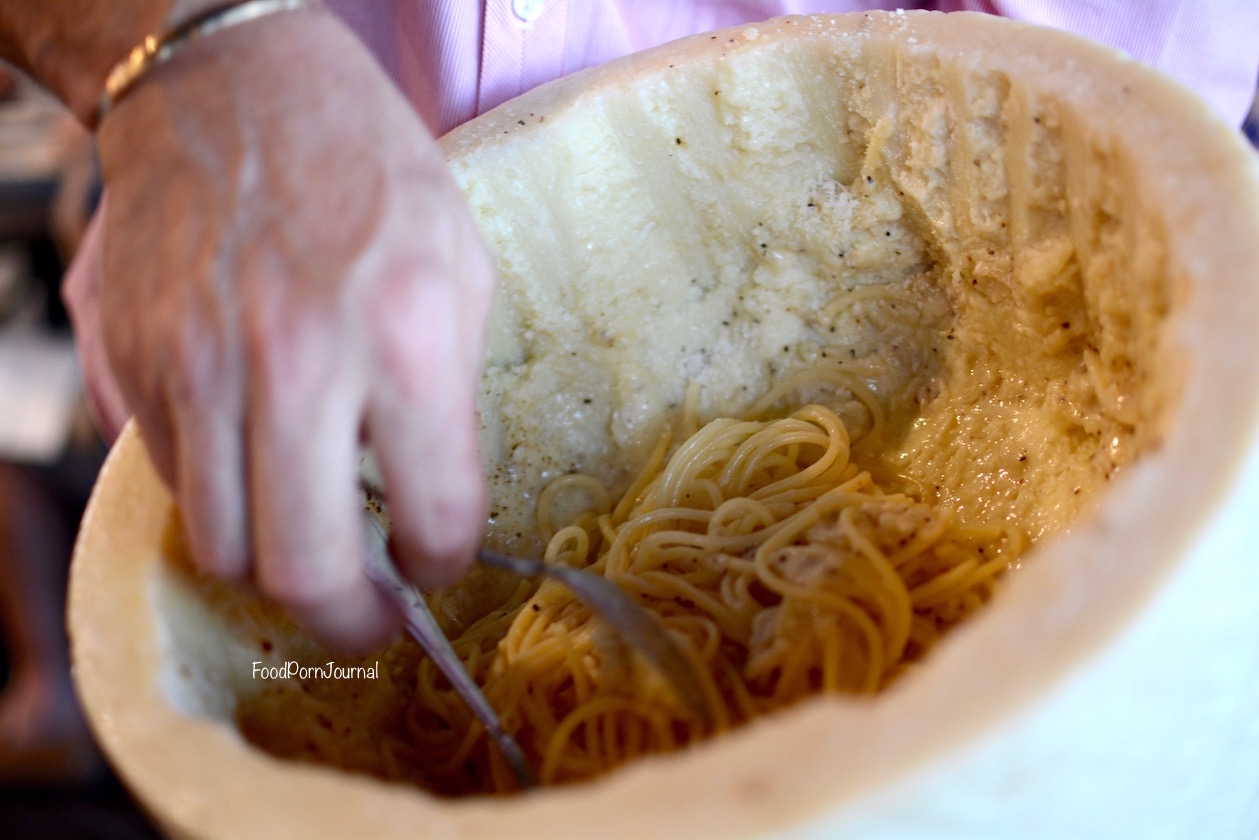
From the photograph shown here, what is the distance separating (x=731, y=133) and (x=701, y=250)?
0.14 m

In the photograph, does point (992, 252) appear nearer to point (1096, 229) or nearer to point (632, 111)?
point (1096, 229)

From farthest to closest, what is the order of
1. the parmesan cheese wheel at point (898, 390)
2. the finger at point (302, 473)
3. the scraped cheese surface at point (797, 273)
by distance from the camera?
the scraped cheese surface at point (797, 273), the finger at point (302, 473), the parmesan cheese wheel at point (898, 390)

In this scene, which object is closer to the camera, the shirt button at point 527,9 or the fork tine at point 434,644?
the fork tine at point 434,644

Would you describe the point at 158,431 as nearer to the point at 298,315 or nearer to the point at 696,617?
the point at 298,315

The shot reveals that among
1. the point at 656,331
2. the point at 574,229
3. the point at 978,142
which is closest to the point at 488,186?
the point at 574,229

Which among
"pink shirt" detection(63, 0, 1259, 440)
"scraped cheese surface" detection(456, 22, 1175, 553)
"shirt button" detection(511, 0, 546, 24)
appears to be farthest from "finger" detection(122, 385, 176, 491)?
"shirt button" detection(511, 0, 546, 24)

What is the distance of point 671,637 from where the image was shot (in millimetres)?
761

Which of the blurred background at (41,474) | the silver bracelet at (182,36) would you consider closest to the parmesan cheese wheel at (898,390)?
the silver bracelet at (182,36)

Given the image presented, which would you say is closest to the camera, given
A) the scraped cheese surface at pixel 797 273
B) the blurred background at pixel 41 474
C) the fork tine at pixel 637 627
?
the fork tine at pixel 637 627

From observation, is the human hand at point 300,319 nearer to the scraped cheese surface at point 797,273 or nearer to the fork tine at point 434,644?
the fork tine at point 434,644

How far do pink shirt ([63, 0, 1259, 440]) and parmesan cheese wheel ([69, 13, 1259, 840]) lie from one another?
12 cm

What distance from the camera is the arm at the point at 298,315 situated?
0.58m

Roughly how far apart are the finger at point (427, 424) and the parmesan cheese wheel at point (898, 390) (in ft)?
0.57

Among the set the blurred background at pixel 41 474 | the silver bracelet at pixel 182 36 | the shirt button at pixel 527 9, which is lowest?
the blurred background at pixel 41 474
